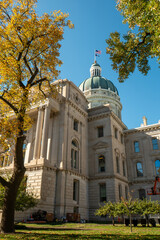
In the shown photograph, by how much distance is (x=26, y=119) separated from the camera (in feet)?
44.5

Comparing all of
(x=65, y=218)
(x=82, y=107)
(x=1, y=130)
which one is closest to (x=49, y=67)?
(x=1, y=130)

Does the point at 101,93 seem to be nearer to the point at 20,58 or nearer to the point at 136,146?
the point at 136,146

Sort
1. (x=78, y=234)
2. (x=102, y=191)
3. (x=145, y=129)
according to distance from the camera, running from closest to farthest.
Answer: (x=78, y=234), (x=102, y=191), (x=145, y=129)

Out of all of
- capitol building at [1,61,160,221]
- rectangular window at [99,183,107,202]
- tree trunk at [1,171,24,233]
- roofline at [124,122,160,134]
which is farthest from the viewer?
roofline at [124,122,160,134]

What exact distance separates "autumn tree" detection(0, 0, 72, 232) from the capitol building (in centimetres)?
1040

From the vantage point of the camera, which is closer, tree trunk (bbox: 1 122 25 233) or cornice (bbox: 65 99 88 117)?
tree trunk (bbox: 1 122 25 233)

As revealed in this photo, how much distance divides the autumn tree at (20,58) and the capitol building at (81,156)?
34.1 ft

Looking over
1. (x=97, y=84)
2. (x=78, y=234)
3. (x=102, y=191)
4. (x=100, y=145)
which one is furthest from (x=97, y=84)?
(x=78, y=234)

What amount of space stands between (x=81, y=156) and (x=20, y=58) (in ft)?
69.7

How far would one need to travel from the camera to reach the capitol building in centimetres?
2473

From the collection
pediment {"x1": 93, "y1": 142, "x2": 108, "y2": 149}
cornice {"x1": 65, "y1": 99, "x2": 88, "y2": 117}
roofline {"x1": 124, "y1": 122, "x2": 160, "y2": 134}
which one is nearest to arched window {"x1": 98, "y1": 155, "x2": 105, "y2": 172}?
pediment {"x1": 93, "y1": 142, "x2": 108, "y2": 149}

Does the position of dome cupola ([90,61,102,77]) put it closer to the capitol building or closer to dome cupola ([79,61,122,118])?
dome cupola ([79,61,122,118])

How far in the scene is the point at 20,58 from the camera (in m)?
14.3

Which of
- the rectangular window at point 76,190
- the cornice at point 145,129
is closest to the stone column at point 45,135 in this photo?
the rectangular window at point 76,190
